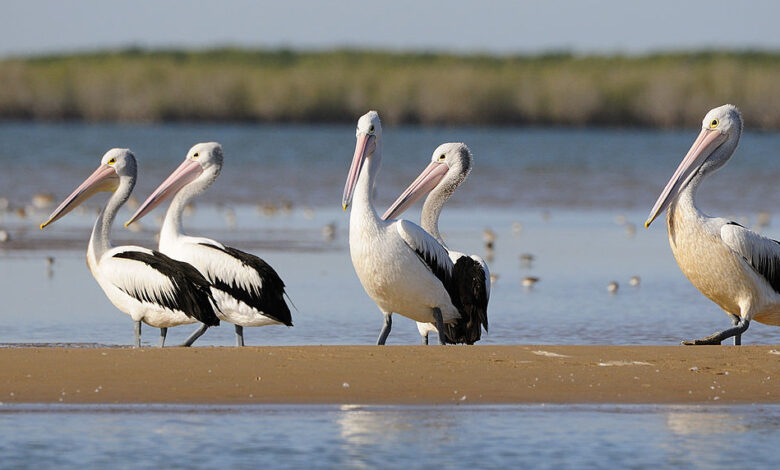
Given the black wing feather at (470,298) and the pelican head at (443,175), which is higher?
the pelican head at (443,175)

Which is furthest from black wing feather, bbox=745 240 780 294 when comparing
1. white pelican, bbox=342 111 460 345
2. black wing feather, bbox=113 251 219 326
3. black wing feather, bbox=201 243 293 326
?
black wing feather, bbox=113 251 219 326

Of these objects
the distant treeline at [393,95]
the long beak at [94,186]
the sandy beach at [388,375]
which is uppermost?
the distant treeline at [393,95]

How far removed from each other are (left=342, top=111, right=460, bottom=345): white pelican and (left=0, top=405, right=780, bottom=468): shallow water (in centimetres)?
154

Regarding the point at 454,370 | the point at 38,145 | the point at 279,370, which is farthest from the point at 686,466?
the point at 38,145

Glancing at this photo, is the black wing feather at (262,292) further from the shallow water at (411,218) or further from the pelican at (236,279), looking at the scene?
the shallow water at (411,218)

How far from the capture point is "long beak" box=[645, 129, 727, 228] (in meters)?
8.66

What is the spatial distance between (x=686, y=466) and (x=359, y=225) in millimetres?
2902

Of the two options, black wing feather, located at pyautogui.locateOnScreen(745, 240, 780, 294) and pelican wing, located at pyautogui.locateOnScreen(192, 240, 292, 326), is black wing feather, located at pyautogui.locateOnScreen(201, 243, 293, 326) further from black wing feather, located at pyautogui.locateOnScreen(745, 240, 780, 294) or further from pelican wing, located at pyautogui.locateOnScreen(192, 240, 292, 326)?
black wing feather, located at pyautogui.locateOnScreen(745, 240, 780, 294)

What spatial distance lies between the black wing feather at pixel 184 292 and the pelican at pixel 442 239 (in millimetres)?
1180

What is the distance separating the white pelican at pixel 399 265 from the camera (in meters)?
8.16

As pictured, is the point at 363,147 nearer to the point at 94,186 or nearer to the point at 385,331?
the point at 385,331

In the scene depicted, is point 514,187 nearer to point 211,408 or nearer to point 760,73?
point 211,408

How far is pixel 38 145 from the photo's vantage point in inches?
1400

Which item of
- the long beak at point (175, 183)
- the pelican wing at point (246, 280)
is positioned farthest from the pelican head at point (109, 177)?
the pelican wing at point (246, 280)
